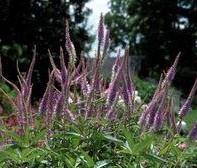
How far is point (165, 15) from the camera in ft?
171

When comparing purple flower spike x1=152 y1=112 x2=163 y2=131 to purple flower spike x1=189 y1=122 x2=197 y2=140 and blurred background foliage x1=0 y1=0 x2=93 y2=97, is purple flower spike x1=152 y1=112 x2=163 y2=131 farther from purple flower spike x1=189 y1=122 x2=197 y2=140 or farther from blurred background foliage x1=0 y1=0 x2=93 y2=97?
blurred background foliage x1=0 y1=0 x2=93 y2=97

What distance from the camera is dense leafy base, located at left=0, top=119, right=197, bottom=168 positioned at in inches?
126

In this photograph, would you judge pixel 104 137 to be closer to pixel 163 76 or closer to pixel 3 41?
pixel 163 76

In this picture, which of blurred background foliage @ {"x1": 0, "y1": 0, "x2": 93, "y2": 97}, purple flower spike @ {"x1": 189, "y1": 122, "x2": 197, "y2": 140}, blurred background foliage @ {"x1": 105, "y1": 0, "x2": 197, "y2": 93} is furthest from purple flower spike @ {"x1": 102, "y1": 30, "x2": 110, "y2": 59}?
blurred background foliage @ {"x1": 105, "y1": 0, "x2": 197, "y2": 93}

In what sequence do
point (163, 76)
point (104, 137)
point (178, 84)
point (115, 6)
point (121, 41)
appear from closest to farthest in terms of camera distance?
1. point (104, 137)
2. point (163, 76)
3. point (178, 84)
4. point (121, 41)
5. point (115, 6)

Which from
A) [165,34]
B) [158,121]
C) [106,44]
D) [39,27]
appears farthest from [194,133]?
[165,34]

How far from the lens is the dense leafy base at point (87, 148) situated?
3205 mm

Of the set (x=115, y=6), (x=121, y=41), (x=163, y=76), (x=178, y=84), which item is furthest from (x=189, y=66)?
(x=163, y=76)

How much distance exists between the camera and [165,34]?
171ft

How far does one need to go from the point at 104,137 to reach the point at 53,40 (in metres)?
21.6

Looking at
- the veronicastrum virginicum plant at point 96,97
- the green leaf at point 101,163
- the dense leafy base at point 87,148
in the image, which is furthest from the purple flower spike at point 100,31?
the green leaf at point 101,163

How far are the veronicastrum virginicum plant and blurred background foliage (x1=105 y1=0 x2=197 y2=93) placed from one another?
47.3 m

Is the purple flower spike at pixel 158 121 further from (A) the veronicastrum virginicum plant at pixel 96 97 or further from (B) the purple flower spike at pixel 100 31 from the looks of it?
(B) the purple flower spike at pixel 100 31

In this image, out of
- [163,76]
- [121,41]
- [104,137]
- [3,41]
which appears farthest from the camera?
[121,41]
